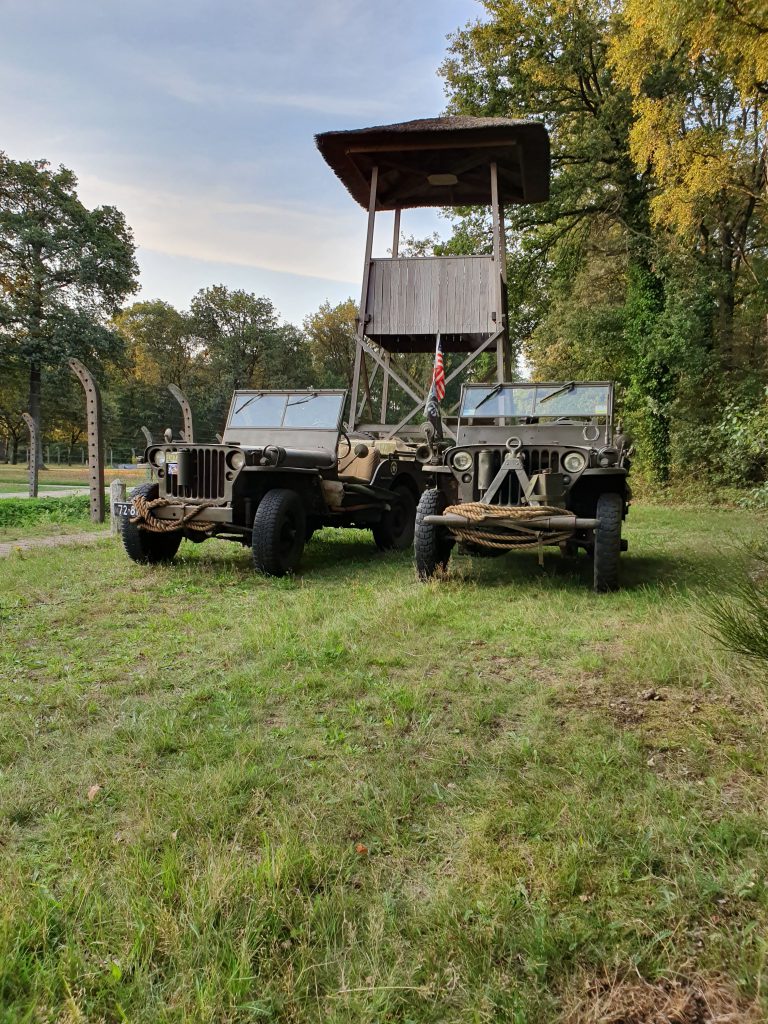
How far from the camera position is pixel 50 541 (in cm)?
939

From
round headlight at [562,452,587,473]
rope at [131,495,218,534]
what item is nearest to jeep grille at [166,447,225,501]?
rope at [131,495,218,534]

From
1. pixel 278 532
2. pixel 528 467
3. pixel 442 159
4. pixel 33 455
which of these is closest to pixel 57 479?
pixel 33 455

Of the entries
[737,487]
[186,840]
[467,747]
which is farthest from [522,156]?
[186,840]

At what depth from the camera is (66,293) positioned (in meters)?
27.0

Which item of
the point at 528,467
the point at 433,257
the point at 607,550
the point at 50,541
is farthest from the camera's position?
the point at 433,257

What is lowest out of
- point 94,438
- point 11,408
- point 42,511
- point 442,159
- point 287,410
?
point 42,511

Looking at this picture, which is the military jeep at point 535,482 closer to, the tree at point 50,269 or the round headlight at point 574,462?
the round headlight at point 574,462

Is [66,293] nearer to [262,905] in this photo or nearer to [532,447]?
[532,447]

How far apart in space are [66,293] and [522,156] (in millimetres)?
21272

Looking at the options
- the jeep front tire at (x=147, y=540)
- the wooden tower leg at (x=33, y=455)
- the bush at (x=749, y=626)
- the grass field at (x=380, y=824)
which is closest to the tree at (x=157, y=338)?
the wooden tower leg at (x=33, y=455)

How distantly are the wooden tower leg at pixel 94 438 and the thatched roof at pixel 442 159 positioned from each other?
221 inches

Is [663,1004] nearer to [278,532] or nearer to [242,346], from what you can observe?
[278,532]

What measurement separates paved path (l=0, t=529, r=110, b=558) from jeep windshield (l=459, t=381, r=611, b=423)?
541 centimetres

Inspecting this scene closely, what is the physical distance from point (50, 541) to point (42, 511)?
12.1 feet
